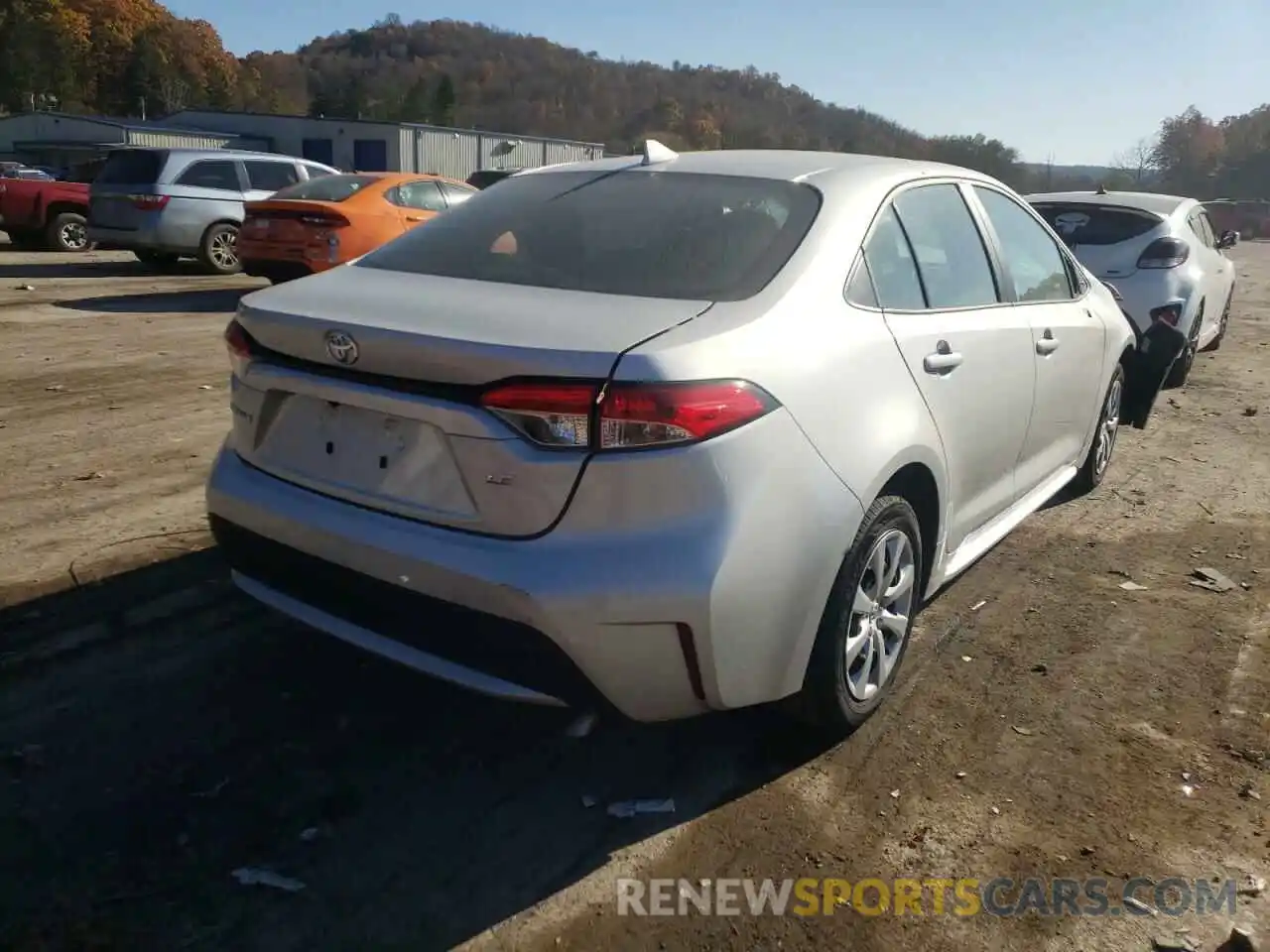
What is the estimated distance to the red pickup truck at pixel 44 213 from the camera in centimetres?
1672

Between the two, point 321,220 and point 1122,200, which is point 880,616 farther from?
point 321,220

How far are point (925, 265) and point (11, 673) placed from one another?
126 inches

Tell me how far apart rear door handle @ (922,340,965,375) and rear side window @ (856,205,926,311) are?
0.47ft

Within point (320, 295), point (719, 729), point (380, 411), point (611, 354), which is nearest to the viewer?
point (611, 354)

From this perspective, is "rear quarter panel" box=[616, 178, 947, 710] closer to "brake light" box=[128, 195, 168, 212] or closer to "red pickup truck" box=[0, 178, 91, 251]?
"brake light" box=[128, 195, 168, 212]

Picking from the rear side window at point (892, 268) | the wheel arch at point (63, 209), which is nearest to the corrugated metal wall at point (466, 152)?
the wheel arch at point (63, 209)

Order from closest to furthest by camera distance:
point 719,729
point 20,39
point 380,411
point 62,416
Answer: point 380,411 → point 719,729 → point 62,416 → point 20,39

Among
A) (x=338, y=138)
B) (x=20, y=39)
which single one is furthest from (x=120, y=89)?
(x=338, y=138)

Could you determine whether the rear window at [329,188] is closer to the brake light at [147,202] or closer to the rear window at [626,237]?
the brake light at [147,202]

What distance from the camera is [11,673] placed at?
11.4ft

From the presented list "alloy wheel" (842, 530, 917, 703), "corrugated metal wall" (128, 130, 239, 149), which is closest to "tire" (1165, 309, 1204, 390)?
"alloy wheel" (842, 530, 917, 703)

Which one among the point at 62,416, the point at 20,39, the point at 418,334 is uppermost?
the point at 20,39

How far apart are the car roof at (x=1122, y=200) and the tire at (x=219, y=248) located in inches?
394

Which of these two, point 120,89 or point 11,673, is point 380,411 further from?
point 120,89
